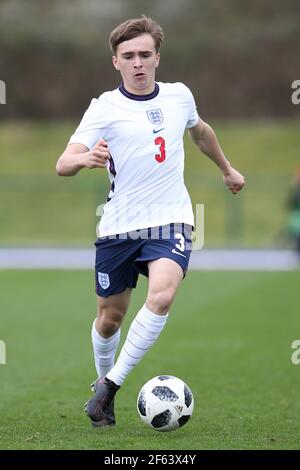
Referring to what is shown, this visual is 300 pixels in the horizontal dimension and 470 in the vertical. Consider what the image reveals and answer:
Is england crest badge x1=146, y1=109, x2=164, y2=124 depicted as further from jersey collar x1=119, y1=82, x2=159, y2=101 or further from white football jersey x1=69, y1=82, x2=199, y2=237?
→ jersey collar x1=119, y1=82, x2=159, y2=101

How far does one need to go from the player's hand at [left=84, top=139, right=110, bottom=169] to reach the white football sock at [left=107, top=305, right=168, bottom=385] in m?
0.96

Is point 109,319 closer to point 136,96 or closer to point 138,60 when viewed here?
point 136,96

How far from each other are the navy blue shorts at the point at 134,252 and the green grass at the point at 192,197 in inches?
792

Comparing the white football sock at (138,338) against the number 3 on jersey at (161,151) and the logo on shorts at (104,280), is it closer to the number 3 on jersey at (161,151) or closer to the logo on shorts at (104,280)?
the logo on shorts at (104,280)

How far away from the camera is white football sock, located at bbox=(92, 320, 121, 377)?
6961 millimetres

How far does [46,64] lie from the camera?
3941 centimetres

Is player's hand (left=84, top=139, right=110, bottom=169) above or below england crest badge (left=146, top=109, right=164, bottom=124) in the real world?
below

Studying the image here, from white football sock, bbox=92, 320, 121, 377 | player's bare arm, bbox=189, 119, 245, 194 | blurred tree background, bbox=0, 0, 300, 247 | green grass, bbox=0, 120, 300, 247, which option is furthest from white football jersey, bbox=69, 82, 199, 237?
blurred tree background, bbox=0, 0, 300, 247

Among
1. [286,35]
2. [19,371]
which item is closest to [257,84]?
[286,35]

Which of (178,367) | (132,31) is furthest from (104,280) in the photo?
(178,367)

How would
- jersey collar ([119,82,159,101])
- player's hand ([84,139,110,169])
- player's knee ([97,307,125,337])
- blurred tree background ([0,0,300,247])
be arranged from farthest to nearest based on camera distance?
1. blurred tree background ([0,0,300,247])
2. player's knee ([97,307,125,337])
3. jersey collar ([119,82,159,101])
4. player's hand ([84,139,110,169])

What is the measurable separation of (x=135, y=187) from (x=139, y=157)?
20cm
